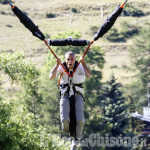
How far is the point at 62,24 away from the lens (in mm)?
48312

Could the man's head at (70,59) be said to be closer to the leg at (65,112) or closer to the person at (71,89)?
the person at (71,89)

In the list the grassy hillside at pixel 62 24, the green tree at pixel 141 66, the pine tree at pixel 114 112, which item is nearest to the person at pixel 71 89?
the grassy hillside at pixel 62 24

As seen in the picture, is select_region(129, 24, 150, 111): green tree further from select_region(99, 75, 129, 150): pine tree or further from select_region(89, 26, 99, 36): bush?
select_region(99, 75, 129, 150): pine tree

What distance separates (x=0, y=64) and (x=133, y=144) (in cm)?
1936

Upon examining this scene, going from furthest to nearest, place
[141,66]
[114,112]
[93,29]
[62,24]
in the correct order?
[93,29] < [62,24] < [141,66] < [114,112]

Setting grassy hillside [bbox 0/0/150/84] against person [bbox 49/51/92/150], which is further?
grassy hillside [bbox 0/0/150/84]

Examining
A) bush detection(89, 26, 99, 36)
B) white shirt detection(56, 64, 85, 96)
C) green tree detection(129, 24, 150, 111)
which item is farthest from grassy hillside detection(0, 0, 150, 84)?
white shirt detection(56, 64, 85, 96)

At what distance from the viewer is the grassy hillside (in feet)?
89.2

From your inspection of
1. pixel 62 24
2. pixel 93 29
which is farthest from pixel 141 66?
pixel 62 24

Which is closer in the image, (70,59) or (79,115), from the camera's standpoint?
(70,59)

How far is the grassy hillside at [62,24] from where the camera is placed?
27.2m

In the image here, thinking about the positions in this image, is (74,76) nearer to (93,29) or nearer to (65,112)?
(65,112)

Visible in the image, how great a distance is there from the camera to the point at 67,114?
775cm

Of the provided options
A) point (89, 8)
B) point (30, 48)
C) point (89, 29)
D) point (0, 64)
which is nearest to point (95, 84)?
point (30, 48)
